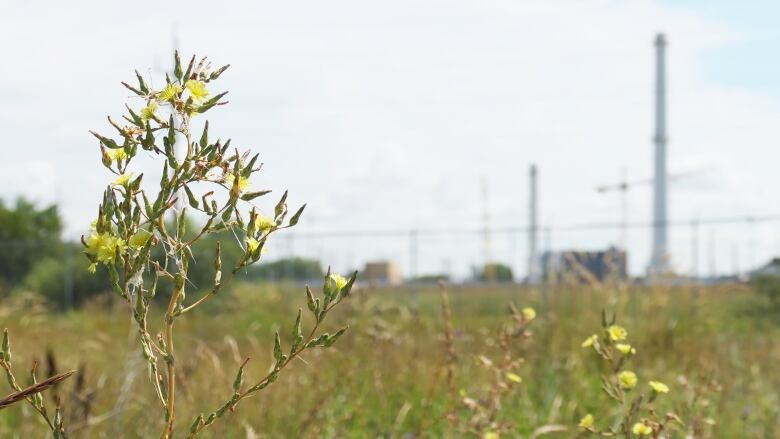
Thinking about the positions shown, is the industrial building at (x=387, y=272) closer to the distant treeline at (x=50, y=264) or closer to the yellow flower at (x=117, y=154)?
the distant treeline at (x=50, y=264)

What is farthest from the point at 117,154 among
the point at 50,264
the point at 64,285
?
the point at 50,264

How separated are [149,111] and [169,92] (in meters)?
0.05

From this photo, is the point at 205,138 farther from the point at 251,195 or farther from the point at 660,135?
the point at 660,135

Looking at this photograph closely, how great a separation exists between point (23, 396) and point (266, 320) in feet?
39.1

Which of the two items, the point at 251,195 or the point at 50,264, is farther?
the point at 50,264

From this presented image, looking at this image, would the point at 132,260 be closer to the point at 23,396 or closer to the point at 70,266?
the point at 23,396

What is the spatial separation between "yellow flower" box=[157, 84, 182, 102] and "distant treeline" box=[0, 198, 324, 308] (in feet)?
50.8

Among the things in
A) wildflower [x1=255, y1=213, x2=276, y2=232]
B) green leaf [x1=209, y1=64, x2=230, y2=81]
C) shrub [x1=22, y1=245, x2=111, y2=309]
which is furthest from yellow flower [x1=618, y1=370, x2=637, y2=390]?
shrub [x1=22, y1=245, x2=111, y2=309]

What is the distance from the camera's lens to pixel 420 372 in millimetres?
6301

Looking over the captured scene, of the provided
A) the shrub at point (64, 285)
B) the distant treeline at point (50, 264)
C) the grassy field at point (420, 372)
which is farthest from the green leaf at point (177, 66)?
the shrub at point (64, 285)

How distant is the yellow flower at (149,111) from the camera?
5.38 ft

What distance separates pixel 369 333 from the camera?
4.98 metres

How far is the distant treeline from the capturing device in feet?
63.8

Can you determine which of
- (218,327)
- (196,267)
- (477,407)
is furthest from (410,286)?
(477,407)
